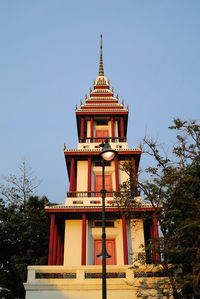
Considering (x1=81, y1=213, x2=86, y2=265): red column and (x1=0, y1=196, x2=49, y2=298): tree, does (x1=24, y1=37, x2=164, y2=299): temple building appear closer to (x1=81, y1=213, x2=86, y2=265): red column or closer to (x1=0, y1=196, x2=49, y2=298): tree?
(x1=81, y1=213, x2=86, y2=265): red column

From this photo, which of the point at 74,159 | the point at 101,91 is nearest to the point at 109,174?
the point at 74,159

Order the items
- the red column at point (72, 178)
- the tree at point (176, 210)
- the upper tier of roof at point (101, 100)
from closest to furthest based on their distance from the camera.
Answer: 1. the tree at point (176, 210)
2. the red column at point (72, 178)
3. the upper tier of roof at point (101, 100)

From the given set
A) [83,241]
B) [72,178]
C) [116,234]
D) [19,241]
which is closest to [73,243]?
[83,241]

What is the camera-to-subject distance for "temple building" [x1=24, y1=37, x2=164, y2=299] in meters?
18.6

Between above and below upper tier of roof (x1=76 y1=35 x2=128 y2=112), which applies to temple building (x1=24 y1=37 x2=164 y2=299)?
below

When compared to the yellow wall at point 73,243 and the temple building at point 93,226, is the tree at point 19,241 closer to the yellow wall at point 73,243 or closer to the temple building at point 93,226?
the temple building at point 93,226

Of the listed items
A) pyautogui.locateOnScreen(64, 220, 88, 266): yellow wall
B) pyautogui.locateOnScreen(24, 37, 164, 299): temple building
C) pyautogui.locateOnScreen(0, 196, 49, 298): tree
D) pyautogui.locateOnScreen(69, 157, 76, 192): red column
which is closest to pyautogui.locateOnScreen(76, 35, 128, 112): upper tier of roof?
pyautogui.locateOnScreen(24, 37, 164, 299): temple building

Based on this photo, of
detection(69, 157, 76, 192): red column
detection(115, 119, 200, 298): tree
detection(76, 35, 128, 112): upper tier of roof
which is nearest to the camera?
detection(115, 119, 200, 298): tree

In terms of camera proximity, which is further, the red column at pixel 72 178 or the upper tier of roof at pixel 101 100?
the upper tier of roof at pixel 101 100

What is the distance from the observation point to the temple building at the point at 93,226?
18594 mm

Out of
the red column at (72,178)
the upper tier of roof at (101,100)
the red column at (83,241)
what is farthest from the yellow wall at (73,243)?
the upper tier of roof at (101,100)

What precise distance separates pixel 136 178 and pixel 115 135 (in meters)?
11.4

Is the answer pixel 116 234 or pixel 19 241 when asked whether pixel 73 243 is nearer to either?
pixel 116 234

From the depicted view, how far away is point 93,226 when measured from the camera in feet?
78.7
